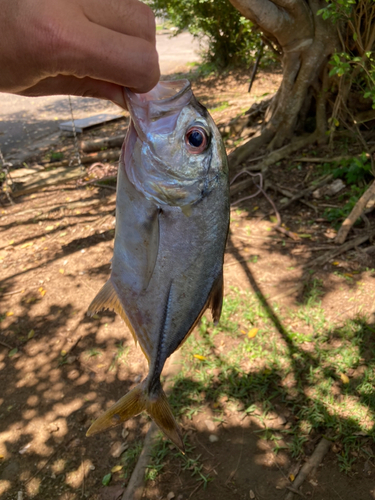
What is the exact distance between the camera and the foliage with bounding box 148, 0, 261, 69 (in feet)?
42.7

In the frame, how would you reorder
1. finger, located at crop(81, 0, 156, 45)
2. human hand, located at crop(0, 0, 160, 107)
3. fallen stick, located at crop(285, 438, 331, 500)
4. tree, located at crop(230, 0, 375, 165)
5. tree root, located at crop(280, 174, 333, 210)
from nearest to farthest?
human hand, located at crop(0, 0, 160, 107)
finger, located at crop(81, 0, 156, 45)
fallen stick, located at crop(285, 438, 331, 500)
tree, located at crop(230, 0, 375, 165)
tree root, located at crop(280, 174, 333, 210)

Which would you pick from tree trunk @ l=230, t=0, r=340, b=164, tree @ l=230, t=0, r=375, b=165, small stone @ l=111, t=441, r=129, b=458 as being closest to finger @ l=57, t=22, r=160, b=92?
small stone @ l=111, t=441, r=129, b=458

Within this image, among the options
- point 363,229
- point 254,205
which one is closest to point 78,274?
point 254,205

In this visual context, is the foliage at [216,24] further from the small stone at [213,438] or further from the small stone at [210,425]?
the small stone at [213,438]

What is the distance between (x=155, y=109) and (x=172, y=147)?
15cm

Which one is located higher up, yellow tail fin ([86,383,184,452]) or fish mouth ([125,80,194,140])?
fish mouth ([125,80,194,140])

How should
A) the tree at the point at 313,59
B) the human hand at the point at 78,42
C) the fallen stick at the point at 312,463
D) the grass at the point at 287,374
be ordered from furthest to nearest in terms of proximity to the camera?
the tree at the point at 313,59 < the grass at the point at 287,374 < the fallen stick at the point at 312,463 < the human hand at the point at 78,42

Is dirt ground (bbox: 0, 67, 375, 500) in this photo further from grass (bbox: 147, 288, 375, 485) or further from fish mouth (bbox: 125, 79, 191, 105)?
fish mouth (bbox: 125, 79, 191, 105)

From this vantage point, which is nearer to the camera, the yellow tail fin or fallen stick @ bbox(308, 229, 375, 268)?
the yellow tail fin

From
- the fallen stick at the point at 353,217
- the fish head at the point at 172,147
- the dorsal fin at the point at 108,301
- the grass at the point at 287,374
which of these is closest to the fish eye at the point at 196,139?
the fish head at the point at 172,147

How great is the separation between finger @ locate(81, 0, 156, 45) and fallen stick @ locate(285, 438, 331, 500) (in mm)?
2906

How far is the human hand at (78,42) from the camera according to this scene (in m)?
1.18

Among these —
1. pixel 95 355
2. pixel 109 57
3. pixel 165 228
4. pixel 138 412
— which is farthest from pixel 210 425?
pixel 109 57

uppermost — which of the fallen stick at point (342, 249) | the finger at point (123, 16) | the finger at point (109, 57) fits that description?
the finger at point (123, 16)
